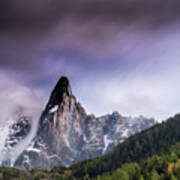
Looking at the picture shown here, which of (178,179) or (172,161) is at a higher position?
(172,161)

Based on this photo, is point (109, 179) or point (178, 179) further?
point (109, 179)

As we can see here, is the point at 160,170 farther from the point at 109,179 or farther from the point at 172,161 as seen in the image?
the point at 109,179

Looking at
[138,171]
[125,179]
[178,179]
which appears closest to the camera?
[178,179]

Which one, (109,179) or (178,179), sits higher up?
(109,179)

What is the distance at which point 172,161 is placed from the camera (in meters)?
198

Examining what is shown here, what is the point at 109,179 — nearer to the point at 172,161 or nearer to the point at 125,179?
the point at 125,179

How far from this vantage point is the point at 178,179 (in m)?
166

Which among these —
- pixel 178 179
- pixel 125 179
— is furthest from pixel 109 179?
pixel 178 179

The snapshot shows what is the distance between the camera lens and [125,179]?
183375 millimetres

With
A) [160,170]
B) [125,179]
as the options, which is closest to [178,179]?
[160,170]

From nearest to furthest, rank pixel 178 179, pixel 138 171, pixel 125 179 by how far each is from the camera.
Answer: pixel 178 179
pixel 125 179
pixel 138 171

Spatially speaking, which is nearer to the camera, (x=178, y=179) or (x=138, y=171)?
(x=178, y=179)

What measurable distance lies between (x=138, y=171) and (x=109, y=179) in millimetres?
19597

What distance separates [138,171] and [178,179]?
111 feet
